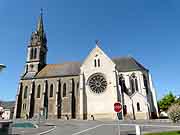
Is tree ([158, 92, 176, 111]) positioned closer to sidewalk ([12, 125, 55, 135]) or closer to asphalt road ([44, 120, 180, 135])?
asphalt road ([44, 120, 180, 135])

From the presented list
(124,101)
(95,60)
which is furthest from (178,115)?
(95,60)

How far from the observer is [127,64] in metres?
42.6

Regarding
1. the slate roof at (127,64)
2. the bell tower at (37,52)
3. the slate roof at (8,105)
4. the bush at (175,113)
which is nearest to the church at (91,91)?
the slate roof at (127,64)

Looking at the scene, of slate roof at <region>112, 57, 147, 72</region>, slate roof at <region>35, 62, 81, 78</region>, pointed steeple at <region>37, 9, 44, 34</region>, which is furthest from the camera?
pointed steeple at <region>37, 9, 44, 34</region>

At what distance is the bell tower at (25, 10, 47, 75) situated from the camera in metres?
48.4

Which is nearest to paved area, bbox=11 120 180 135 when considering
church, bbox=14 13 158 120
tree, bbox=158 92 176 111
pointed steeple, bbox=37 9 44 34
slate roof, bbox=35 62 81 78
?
church, bbox=14 13 158 120

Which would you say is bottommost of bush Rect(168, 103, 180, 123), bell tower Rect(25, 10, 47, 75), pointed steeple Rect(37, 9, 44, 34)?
bush Rect(168, 103, 180, 123)

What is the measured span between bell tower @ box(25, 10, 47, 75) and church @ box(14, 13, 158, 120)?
8.83 ft

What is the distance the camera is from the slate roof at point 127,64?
134ft

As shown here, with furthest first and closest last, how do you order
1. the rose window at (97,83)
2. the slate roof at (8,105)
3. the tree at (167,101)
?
1. the slate roof at (8,105)
2. the tree at (167,101)
3. the rose window at (97,83)

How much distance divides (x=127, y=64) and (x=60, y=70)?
58.3 feet

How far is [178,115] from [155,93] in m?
27.9

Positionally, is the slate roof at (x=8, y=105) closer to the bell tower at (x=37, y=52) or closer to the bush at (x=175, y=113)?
the bell tower at (x=37, y=52)

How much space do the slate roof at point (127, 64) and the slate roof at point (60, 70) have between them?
10.6m
